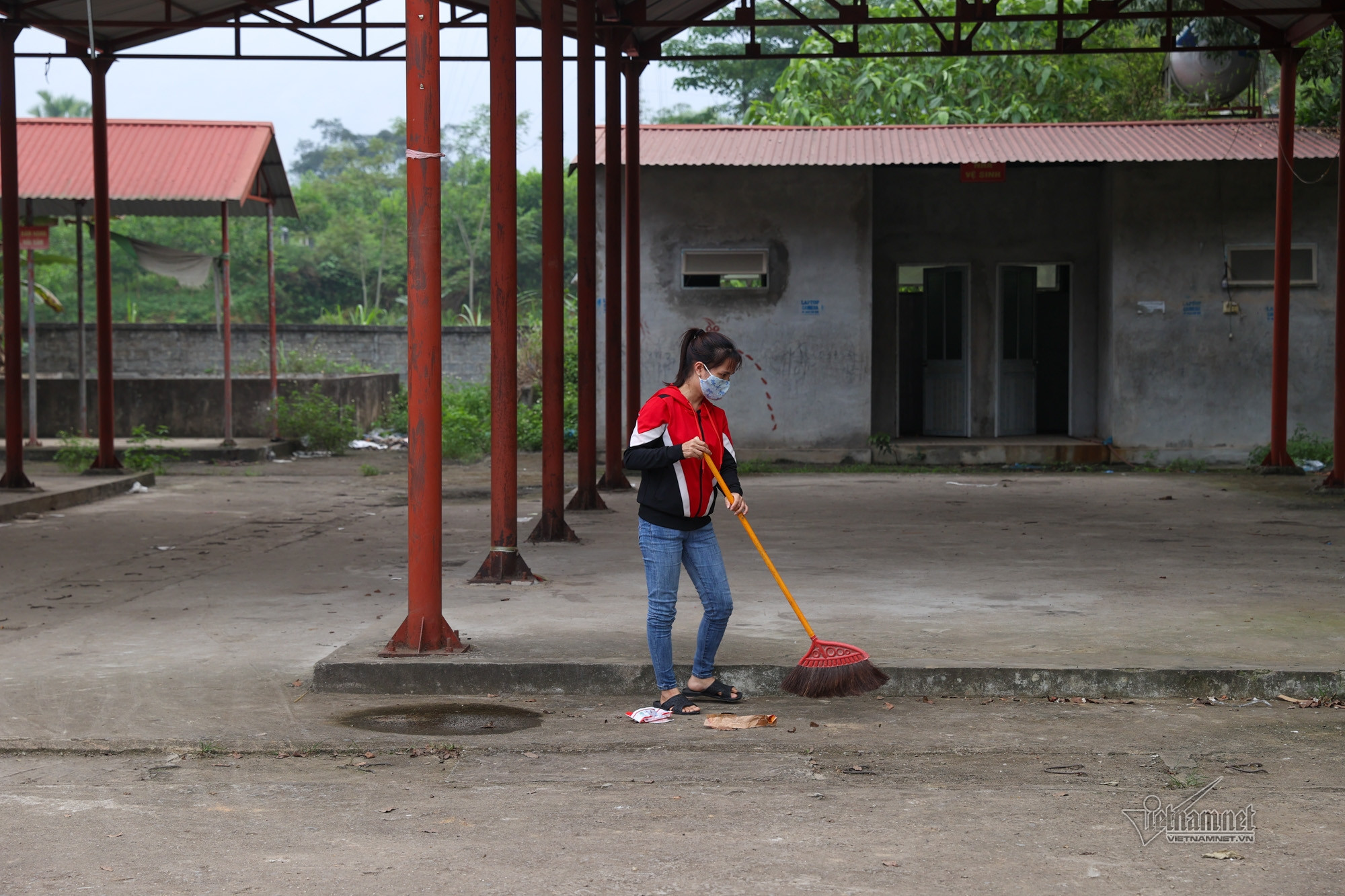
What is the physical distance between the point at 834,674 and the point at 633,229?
997 cm

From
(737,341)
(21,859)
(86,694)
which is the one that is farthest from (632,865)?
(737,341)

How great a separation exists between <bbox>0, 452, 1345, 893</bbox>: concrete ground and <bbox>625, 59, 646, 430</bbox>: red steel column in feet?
14.8

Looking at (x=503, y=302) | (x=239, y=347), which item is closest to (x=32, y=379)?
(x=239, y=347)

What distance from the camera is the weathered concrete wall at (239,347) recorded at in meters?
26.9

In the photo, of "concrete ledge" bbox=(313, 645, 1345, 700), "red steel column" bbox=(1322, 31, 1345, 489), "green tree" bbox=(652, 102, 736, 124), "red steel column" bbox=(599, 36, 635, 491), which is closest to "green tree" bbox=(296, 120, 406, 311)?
"green tree" bbox=(652, 102, 736, 124)

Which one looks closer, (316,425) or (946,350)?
(946,350)

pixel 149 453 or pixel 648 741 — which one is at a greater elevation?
pixel 149 453

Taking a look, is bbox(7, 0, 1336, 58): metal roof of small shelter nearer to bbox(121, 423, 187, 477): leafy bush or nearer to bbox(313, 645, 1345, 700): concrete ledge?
bbox(121, 423, 187, 477): leafy bush

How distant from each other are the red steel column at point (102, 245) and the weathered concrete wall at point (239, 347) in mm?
11456

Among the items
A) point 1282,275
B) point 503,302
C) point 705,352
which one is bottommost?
point 705,352

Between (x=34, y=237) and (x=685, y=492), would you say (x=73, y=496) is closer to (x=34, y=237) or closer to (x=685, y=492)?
(x=34, y=237)

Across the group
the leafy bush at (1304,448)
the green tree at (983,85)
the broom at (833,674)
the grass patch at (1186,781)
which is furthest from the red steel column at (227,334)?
the grass patch at (1186,781)

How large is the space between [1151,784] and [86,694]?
450 cm
